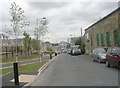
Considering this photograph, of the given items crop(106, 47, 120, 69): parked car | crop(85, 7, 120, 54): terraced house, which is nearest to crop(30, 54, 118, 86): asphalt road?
crop(106, 47, 120, 69): parked car

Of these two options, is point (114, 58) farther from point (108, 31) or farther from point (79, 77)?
point (108, 31)

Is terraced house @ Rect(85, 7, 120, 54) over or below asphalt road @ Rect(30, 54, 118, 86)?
over

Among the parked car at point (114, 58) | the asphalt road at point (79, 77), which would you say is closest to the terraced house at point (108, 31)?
the parked car at point (114, 58)

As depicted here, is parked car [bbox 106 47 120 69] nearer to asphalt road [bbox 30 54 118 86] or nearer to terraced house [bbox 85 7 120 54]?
asphalt road [bbox 30 54 118 86]

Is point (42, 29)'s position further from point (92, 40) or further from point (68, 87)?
point (68, 87)

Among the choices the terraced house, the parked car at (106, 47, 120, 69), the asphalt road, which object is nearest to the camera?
the asphalt road

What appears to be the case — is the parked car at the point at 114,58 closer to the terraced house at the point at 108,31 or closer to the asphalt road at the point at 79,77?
the asphalt road at the point at 79,77

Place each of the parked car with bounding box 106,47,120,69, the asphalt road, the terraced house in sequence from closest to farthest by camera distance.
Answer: the asphalt road < the parked car with bounding box 106,47,120,69 < the terraced house

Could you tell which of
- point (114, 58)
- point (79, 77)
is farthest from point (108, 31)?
point (79, 77)

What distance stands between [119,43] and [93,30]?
2087 centimetres

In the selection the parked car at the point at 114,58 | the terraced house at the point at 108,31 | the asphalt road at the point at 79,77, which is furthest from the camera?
the terraced house at the point at 108,31

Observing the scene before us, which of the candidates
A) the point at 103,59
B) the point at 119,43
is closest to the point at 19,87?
the point at 103,59

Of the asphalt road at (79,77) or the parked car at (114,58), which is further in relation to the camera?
the parked car at (114,58)

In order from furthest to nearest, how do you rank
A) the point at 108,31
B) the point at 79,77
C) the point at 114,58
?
1. the point at 108,31
2. the point at 114,58
3. the point at 79,77
